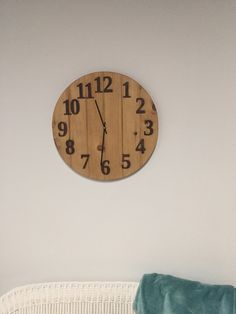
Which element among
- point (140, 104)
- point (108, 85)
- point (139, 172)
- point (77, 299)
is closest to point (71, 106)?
point (108, 85)

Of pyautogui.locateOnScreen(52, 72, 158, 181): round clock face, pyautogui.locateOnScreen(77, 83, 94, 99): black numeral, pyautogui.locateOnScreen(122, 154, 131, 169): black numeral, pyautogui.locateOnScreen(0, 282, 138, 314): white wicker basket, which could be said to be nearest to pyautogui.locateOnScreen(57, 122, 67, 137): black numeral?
pyautogui.locateOnScreen(52, 72, 158, 181): round clock face

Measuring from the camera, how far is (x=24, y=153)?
1.79 m

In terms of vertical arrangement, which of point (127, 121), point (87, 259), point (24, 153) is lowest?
point (87, 259)

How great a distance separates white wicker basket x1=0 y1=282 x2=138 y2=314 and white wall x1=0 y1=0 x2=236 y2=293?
6cm

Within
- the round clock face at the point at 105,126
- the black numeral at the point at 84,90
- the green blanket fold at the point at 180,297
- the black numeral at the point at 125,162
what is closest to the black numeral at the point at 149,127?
the round clock face at the point at 105,126

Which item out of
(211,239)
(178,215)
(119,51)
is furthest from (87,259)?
(119,51)

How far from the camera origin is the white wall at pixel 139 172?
66.9 inches

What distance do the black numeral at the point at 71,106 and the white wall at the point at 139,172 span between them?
0.25 feet

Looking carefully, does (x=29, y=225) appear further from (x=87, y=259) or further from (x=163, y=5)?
(x=163, y=5)

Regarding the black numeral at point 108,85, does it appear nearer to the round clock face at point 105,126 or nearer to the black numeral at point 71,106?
the round clock face at point 105,126

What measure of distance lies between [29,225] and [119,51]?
36.6 inches

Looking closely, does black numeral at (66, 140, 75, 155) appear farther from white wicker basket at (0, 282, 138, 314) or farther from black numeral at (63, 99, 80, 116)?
white wicker basket at (0, 282, 138, 314)

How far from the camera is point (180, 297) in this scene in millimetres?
1617

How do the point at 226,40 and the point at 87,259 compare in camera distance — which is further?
the point at 87,259
